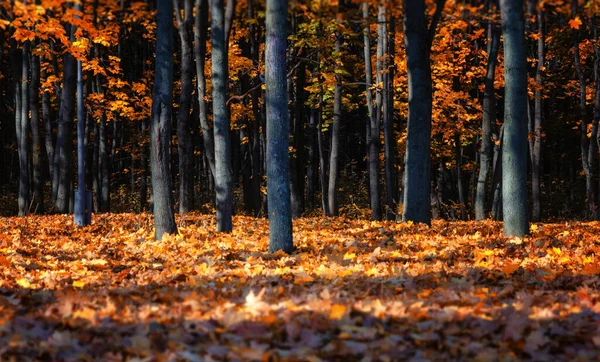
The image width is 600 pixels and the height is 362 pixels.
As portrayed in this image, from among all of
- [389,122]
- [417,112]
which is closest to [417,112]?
[417,112]

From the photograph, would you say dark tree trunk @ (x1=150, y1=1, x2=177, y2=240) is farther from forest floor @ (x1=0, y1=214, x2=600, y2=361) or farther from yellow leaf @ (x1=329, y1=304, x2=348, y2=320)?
yellow leaf @ (x1=329, y1=304, x2=348, y2=320)

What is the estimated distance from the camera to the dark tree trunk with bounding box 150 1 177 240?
11.6 meters

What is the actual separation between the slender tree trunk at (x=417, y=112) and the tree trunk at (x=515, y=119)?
225 centimetres

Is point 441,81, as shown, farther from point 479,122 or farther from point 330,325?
point 330,325

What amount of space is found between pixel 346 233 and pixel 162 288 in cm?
581

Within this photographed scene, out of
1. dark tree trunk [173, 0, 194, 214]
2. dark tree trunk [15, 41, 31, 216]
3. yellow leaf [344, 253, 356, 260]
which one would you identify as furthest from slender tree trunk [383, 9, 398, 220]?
dark tree trunk [15, 41, 31, 216]

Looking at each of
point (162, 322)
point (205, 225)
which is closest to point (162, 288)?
point (162, 322)

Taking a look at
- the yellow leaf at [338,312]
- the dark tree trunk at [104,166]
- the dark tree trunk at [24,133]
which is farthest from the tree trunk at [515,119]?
the dark tree trunk at [104,166]

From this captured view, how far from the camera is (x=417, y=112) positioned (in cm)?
1236

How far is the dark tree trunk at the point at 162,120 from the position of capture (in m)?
11.6

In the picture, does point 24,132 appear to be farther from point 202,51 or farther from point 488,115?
point 488,115

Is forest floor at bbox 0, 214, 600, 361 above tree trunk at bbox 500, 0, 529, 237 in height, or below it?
below

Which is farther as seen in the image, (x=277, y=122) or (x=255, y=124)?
(x=255, y=124)

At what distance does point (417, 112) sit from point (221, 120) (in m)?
4.05
